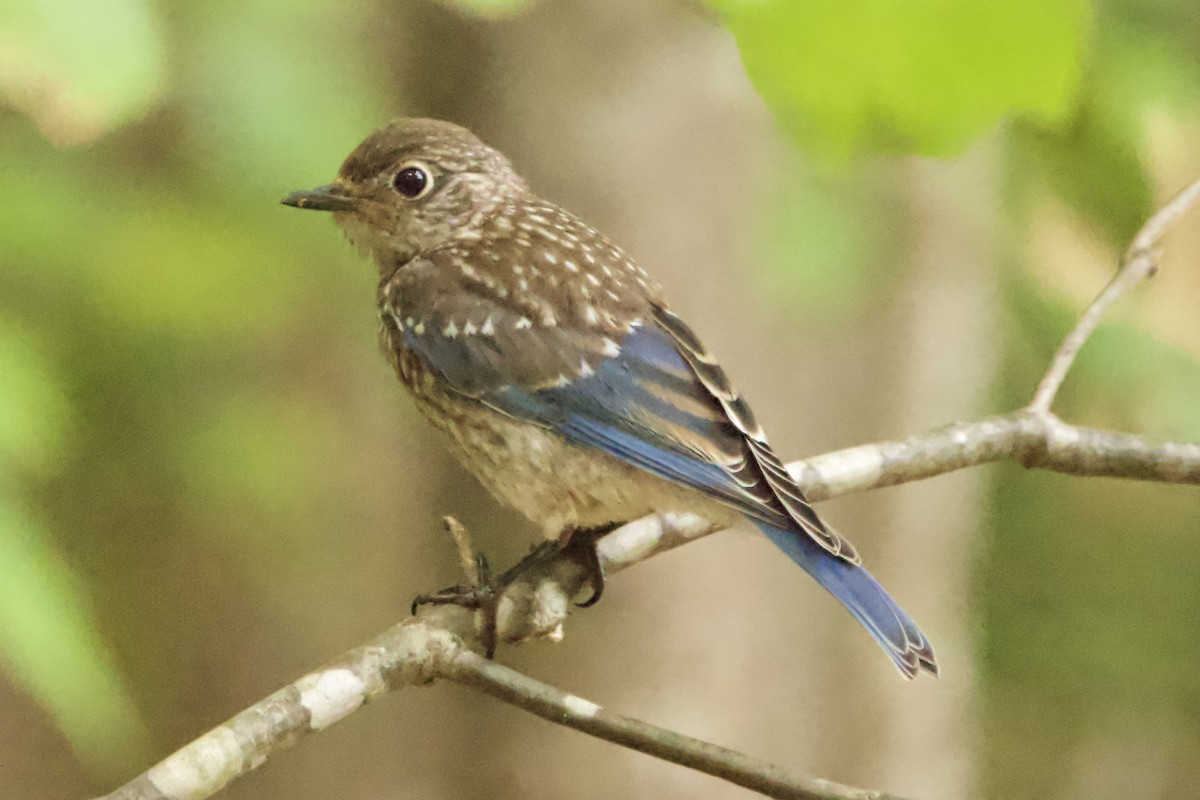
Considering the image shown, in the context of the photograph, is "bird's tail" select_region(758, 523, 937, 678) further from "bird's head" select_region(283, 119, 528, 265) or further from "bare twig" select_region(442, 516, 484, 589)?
"bird's head" select_region(283, 119, 528, 265)

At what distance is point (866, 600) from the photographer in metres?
1.16

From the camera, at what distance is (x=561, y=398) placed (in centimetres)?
129

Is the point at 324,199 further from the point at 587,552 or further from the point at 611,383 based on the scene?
the point at 587,552

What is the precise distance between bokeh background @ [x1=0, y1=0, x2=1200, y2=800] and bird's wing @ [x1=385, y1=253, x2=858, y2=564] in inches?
13.7

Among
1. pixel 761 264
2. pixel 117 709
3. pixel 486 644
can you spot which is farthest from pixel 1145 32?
pixel 117 709

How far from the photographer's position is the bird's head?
131cm

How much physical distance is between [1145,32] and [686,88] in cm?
65

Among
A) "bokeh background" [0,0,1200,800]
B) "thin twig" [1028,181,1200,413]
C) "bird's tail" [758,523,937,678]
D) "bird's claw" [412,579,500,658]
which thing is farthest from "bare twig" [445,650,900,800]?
"thin twig" [1028,181,1200,413]

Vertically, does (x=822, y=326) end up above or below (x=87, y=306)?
above

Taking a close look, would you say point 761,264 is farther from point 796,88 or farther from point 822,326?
point 796,88

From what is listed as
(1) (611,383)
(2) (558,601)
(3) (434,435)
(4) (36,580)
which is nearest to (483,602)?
(2) (558,601)

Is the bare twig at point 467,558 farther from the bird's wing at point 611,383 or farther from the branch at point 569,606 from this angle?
the bird's wing at point 611,383

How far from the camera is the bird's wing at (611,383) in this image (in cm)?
124

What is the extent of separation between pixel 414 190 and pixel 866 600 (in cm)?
69
